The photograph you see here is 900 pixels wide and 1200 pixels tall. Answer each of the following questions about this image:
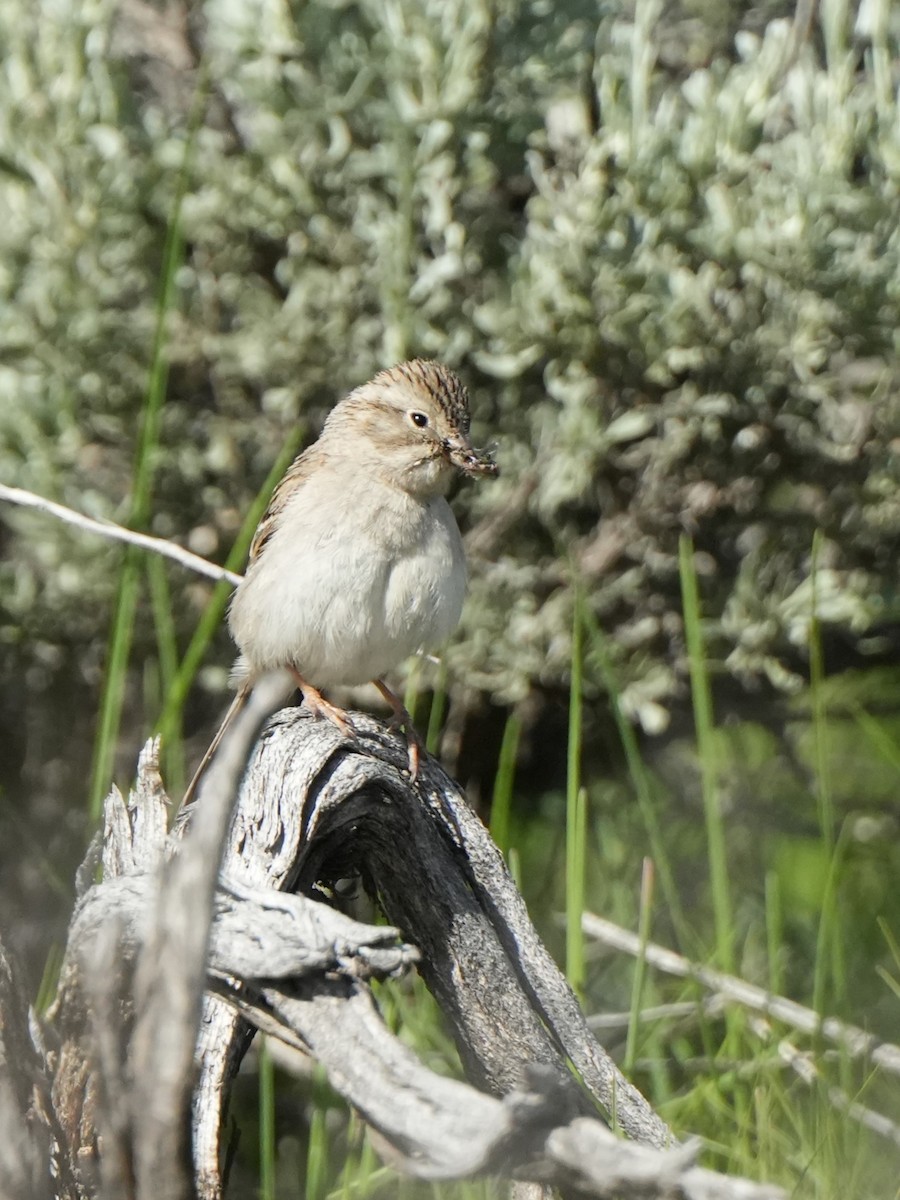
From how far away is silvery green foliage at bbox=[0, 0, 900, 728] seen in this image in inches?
166

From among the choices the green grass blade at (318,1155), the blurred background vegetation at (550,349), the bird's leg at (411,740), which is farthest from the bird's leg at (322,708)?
the blurred background vegetation at (550,349)

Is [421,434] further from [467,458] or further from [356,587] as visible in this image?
[356,587]

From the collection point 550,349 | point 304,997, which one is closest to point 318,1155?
point 304,997

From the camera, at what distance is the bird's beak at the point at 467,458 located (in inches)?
139

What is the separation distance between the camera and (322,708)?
119 inches

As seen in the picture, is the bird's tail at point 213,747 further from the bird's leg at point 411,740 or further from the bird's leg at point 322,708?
the bird's leg at point 411,740

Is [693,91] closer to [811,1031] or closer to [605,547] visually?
[605,547]

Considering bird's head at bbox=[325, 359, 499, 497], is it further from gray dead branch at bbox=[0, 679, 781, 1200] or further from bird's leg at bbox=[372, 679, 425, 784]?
gray dead branch at bbox=[0, 679, 781, 1200]

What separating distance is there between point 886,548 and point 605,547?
87 centimetres

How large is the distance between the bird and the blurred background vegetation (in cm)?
52

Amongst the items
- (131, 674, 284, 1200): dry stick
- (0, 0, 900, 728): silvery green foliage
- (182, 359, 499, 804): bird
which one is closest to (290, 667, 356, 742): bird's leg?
(182, 359, 499, 804): bird

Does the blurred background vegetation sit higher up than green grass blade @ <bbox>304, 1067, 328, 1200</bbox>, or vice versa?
the blurred background vegetation

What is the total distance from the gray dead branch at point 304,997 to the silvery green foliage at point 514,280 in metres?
1.77

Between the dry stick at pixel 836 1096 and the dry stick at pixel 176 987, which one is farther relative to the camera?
the dry stick at pixel 836 1096
